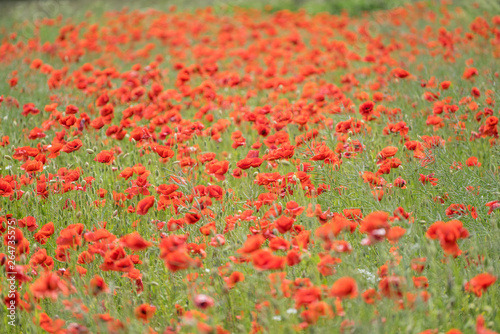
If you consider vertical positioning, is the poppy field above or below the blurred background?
below

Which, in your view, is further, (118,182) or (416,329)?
(118,182)

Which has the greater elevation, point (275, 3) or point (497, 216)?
point (275, 3)

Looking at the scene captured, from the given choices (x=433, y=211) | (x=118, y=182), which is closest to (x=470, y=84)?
(x=433, y=211)

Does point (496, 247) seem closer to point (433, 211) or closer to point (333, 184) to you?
point (433, 211)

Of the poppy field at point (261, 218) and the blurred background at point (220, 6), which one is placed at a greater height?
the blurred background at point (220, 6)

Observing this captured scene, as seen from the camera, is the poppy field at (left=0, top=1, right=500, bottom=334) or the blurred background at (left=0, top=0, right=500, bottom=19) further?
the blurred background at (left=0, top=0, right=500, bottom=19)

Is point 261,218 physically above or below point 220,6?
below

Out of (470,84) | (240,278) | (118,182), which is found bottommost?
(118,182)

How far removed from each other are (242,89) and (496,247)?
12.2 feet

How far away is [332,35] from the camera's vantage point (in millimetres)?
6910

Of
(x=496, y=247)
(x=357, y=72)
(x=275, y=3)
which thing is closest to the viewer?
(x=496, y=247)

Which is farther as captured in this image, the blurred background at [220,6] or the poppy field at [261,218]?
the blurred background at [220,6]

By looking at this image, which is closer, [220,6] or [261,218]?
[261,218]

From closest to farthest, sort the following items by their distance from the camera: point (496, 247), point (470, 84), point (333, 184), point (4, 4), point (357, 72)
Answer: point (496, 247)
point (333, 184)
point (470, 84)
point (357, 72)
point (4, 4)
